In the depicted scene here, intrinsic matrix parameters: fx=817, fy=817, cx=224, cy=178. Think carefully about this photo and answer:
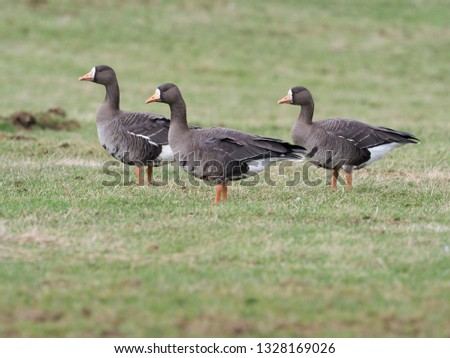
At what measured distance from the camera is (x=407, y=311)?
706 cm

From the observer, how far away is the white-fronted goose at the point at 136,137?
12711 mm

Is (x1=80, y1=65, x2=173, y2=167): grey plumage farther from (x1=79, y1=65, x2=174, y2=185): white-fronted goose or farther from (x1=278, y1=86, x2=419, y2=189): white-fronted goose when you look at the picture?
(x1=278, y1=86, x2=419, y2=189): white-fronted goose

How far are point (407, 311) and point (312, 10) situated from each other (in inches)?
1438

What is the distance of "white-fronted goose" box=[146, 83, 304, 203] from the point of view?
10.9 meters

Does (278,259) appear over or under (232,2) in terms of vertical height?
under

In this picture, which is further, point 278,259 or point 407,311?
point 278,259

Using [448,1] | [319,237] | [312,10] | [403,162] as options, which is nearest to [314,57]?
[312,10]

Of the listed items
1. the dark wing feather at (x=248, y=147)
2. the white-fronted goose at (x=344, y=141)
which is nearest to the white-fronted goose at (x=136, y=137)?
the dark wing feather at (x=248, y=147)

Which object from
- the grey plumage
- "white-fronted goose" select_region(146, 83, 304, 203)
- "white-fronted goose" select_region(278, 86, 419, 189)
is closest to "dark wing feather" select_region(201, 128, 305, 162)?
"white-fronted goose" select_region(146, 83, 304, 203)

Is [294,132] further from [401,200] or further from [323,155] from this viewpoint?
[401,200]

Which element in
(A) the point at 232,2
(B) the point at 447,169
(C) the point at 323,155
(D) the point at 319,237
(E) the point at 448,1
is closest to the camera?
(D) the point at 319,237

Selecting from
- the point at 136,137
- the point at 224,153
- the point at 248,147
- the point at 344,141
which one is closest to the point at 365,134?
the point at 344,141

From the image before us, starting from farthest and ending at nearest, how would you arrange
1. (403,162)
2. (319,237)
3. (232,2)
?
(232,2) < (403,162) < (319,237)

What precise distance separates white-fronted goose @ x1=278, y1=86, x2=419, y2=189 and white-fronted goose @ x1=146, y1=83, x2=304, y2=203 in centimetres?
157
